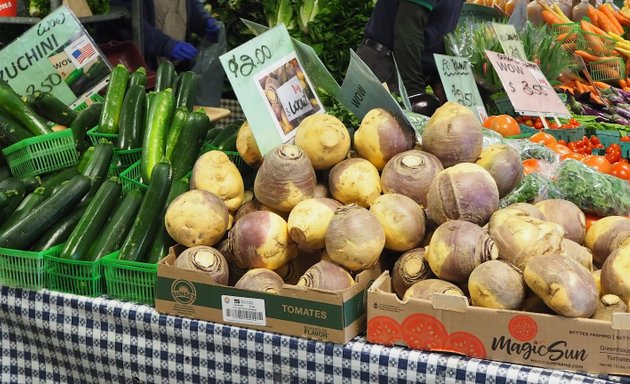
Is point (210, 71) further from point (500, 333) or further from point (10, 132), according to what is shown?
point (500, 333)

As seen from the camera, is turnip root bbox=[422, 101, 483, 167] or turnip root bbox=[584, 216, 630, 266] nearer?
turnip root bbox=[584, 216, 630, 266]

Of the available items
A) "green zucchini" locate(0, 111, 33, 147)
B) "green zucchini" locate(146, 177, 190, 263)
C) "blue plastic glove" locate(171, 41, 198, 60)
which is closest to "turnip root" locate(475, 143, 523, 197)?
"green zucchini" locate(146, 177, 190, 263)

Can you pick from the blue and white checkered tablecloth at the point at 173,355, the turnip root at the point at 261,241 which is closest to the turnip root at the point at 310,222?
the turnip root at the point at 261,241

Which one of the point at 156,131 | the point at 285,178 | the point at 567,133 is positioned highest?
the point at 285,178

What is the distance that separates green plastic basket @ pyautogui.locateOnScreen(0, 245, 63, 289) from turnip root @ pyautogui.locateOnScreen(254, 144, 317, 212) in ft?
2.30

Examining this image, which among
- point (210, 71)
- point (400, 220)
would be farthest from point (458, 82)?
point (210, 71)

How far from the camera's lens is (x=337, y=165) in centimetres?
234

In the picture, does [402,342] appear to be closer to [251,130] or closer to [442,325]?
[442,325]

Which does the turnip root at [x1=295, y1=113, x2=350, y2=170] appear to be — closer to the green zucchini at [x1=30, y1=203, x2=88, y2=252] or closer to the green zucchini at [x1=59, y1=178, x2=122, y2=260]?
the green zucchini at [x1=59, y1=178, x2=122, y2=260]

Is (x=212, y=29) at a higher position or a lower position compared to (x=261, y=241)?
lower

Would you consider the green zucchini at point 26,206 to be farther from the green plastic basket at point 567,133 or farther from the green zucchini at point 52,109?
the green plastic basket at point 567,133

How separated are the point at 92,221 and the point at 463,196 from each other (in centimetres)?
117

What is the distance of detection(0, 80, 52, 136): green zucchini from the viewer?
2.97 m

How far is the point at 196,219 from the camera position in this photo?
221 centimetres
